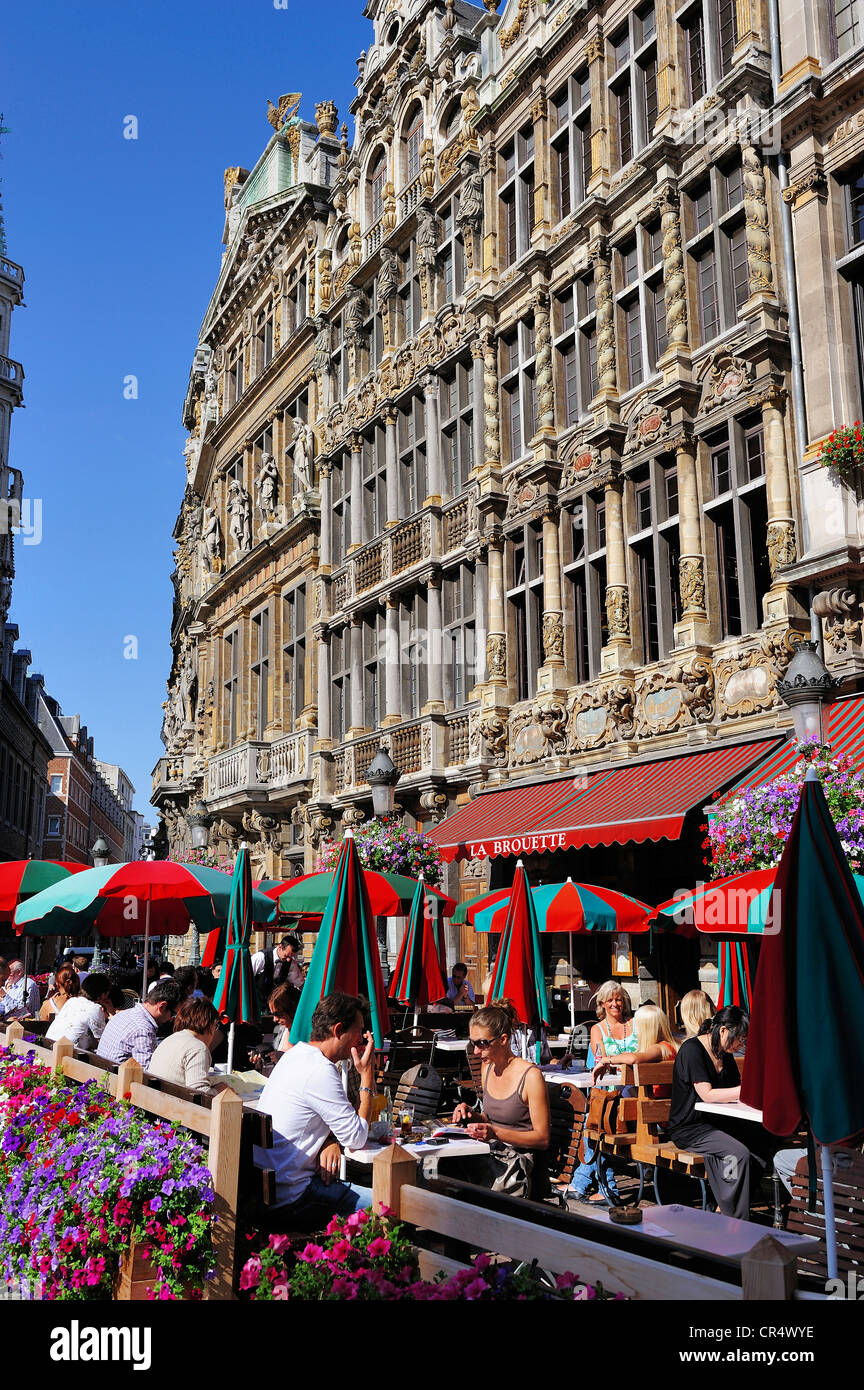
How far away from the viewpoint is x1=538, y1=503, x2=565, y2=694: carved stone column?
18531 mm

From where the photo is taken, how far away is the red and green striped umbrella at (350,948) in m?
9.66

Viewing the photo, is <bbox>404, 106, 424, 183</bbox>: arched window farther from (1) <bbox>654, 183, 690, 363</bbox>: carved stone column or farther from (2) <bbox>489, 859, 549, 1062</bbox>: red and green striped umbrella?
(2) <bbox>489, 859, 549, 1062</bbox>: red and green striped umbrella

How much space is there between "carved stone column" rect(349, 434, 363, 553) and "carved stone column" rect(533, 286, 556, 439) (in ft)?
24.3

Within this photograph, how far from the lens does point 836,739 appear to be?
40.1 ft

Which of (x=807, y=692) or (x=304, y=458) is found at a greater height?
(x=304, y=458)

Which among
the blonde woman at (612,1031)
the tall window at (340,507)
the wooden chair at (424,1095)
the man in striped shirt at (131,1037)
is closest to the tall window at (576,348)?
the tall window at (340,507)

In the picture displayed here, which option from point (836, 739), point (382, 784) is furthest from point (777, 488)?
point (382, 784)

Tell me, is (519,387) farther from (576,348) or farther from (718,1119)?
(718,1119)

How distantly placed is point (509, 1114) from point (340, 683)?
20.4 m

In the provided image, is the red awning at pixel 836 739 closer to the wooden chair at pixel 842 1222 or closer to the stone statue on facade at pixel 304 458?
the wooden chair at pixel 842 1222

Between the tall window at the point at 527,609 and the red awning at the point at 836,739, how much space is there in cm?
665

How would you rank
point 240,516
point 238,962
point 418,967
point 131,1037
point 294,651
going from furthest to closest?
point 240,516 → point 294,651 → point 418,967 → point 238,962 → point 131,1037

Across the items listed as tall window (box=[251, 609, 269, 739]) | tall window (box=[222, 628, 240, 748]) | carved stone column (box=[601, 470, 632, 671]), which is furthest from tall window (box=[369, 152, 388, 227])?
carved stone column (box=[601, 470, 632, 671])
